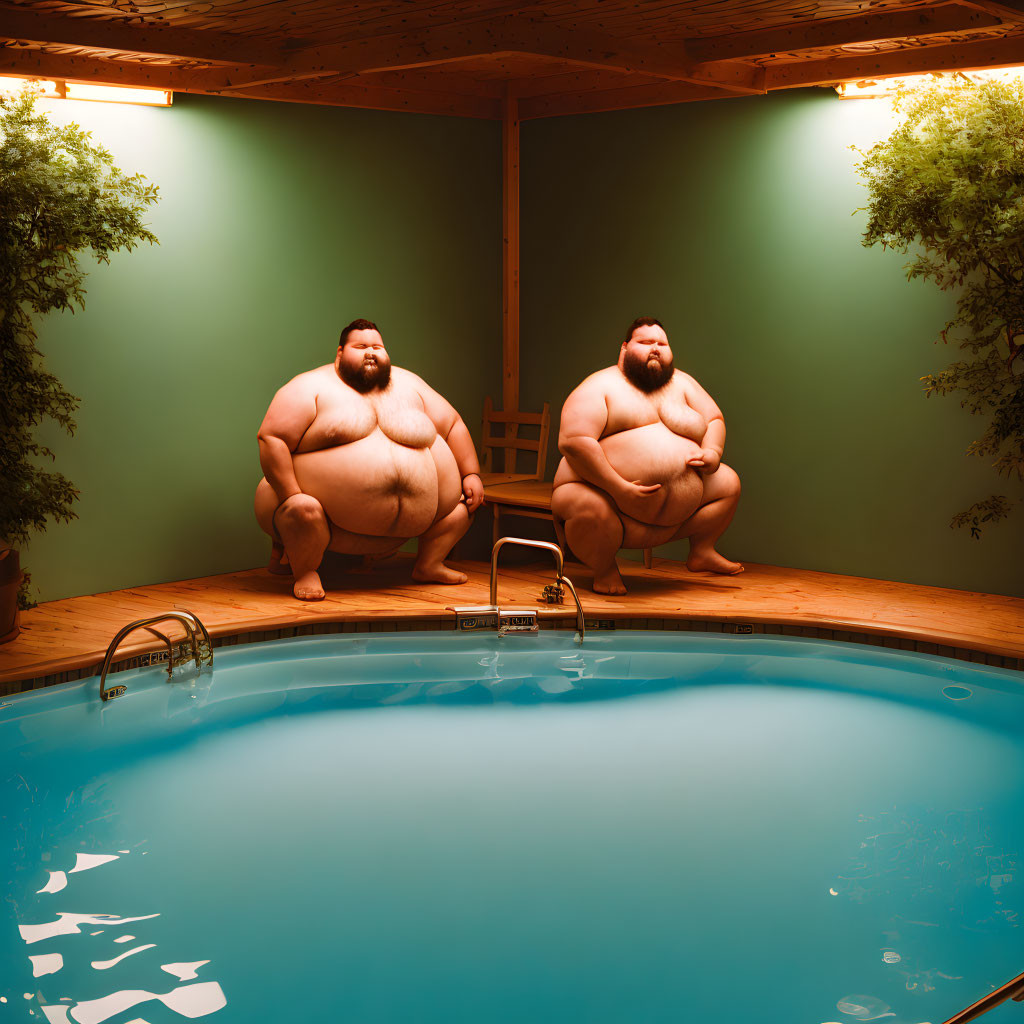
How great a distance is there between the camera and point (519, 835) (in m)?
3.91

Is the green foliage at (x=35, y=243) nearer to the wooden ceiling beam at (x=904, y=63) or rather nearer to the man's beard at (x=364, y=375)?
the man's beard at (x=364, y=375)

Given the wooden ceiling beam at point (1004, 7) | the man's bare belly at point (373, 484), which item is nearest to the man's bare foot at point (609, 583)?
the man's bare belly at point (373, 484)

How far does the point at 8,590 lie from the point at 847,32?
4.75m

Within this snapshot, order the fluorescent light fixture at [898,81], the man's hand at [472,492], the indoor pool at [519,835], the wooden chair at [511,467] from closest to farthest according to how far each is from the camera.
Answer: the indoor pool at [519,835] < the fluorescent light fixture at [898,81] < the man's hand at [472,492] < the wooden chair at [511,467]

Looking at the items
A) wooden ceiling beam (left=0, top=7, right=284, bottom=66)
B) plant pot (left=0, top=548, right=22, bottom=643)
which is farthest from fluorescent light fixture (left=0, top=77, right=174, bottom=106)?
plant pot (left=0, top=548, right=22, bottom=643)

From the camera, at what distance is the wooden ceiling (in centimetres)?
538

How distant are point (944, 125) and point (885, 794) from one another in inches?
129

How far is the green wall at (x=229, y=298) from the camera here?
6355 mm

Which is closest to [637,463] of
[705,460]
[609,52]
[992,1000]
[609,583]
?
[705,460]

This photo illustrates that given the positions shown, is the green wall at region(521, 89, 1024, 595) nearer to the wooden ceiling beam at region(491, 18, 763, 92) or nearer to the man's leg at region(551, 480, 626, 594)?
the wooden ceiling beam at region(491, 18, 763, 92)

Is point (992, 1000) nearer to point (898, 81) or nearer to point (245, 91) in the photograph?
point (898, 81)

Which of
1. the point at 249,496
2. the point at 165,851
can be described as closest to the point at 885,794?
the point at 165,851

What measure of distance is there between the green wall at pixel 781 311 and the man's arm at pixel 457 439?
151 centimetres

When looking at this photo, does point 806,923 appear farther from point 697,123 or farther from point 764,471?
point 697,123
